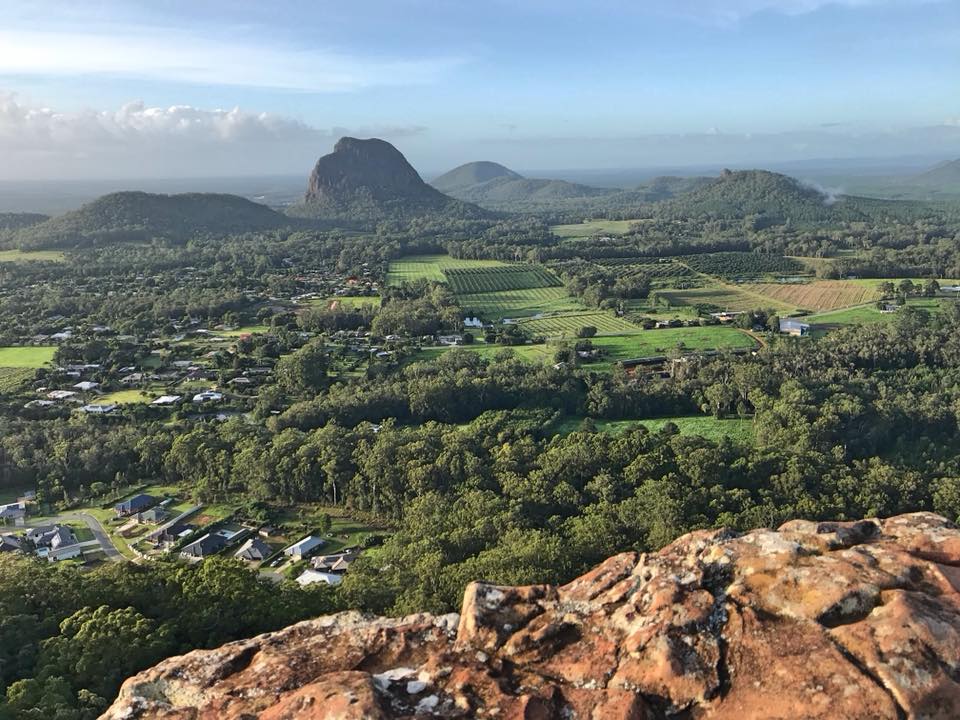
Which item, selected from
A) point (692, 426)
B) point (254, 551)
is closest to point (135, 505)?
point (254, 551)

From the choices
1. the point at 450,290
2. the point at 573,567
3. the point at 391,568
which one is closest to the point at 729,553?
the point at 573,567

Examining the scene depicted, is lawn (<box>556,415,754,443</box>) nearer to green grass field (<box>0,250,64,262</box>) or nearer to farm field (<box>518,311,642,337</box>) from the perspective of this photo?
farm field (<box>518,311,642,337</box>)

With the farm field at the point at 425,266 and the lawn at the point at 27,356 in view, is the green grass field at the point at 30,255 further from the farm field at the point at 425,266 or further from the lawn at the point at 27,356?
the lawn at the point at 27,356

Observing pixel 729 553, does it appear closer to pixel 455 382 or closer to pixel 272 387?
pixel 455 382

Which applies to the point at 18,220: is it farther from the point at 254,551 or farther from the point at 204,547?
the point at 254,551

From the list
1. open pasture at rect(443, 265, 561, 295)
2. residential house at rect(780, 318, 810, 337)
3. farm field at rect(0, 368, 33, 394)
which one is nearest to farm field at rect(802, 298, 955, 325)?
residential house at rect(780, 318, 810, 337)
